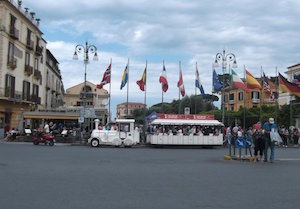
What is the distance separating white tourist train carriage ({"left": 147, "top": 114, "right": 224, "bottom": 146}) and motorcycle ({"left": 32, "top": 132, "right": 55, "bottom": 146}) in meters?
8.06

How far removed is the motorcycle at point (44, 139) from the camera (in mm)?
32344

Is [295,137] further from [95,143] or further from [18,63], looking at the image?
[18,63]

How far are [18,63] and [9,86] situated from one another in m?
4.37

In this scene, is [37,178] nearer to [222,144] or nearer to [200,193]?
[200,193]

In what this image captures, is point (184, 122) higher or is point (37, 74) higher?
point (37, 74)

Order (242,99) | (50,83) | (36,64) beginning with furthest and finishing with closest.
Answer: (242,99) → (50,83) → (36,64)

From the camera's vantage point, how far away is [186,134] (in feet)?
113

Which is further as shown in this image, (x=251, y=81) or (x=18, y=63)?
(x=18, y=63)

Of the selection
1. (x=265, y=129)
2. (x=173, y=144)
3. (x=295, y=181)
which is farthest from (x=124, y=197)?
(x=173, y=144)

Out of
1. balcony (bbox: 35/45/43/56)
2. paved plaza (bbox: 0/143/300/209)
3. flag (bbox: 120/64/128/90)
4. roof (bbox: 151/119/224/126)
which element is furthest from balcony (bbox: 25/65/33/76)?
paved plaza (bbox: 0/143/300/209)

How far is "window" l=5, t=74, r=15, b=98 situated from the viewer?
4709cm

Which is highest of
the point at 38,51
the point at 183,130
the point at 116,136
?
the point at 38,51

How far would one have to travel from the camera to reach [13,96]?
48812 mm

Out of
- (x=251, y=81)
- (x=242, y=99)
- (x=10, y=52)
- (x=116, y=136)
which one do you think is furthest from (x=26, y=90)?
(x=242, y=99)
